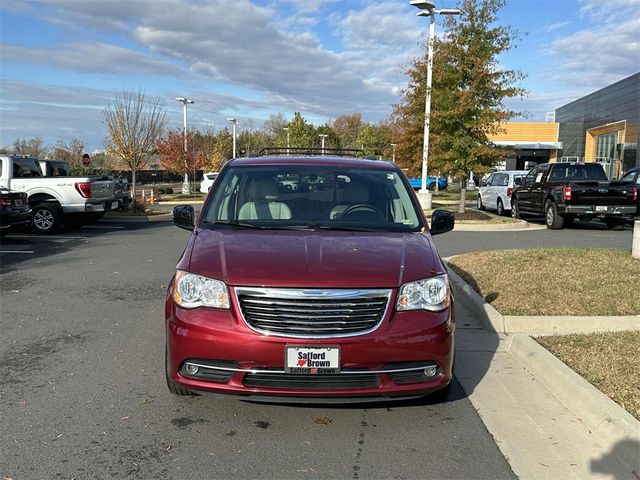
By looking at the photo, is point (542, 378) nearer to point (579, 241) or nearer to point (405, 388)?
point (405, 388)

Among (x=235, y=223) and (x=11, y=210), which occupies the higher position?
(x=235, y=223)

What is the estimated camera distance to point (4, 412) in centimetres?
393

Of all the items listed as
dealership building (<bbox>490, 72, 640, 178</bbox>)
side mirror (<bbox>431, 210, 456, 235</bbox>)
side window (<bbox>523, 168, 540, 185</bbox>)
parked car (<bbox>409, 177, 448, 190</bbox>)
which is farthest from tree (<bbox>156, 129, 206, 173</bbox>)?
side mirror (<bbox>431, 210, 456, 235</bbox>)

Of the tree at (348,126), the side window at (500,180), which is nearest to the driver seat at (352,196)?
the side window at (500,180)

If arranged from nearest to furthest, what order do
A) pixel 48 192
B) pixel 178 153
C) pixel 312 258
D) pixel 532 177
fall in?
pixel 312 258, pixel 48 192, pixel 532 177, pixel 178 153

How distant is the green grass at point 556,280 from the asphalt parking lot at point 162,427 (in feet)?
7.64

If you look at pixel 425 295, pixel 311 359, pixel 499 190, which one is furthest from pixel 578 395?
pixel 499 190

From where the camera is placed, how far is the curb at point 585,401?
11.1 ft

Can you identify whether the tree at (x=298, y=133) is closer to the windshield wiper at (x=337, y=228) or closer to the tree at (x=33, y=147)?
the tree at (x=33, y=147)

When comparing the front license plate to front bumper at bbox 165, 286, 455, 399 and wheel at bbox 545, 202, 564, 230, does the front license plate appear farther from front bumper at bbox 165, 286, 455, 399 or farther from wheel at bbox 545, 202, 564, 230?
wheel at bbox 545, 202, 564, 230

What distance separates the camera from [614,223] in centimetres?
1695

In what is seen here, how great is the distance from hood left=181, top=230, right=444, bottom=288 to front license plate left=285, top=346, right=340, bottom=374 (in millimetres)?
380

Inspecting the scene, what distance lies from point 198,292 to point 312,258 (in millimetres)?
762

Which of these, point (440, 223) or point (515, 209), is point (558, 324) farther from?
point (515, 209)
